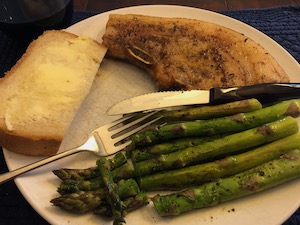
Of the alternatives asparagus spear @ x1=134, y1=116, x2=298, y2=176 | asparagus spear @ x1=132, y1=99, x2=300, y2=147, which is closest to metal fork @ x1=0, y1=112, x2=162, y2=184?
asparagus spear @ x1=132, y1=99, x2=300, y2=147

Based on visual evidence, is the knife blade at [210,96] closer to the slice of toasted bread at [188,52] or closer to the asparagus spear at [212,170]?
the slice of toasted bread at [188,52]

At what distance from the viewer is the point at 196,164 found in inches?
81.2

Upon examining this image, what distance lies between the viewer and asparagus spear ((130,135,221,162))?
210 centimetres

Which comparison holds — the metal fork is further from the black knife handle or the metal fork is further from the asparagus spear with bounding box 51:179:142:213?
the black knife handle

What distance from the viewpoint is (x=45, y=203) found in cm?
198

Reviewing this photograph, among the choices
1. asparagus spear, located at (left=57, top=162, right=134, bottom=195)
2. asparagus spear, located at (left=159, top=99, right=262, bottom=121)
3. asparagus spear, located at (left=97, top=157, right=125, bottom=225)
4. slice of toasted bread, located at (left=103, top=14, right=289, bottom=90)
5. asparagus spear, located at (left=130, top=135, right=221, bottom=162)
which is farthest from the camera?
slice of toasted bread, located at (left=103, top=14, right=289, bottom=90)

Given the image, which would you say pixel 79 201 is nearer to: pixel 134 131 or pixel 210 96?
pixel 134 131

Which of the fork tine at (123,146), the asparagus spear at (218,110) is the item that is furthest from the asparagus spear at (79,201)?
the asparagus spear at (218,110)

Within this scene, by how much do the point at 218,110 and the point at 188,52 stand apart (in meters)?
0.57

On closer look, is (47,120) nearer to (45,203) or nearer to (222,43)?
(45,203)

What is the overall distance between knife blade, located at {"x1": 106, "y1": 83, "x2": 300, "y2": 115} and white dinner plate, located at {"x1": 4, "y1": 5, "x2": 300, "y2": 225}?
0.24m

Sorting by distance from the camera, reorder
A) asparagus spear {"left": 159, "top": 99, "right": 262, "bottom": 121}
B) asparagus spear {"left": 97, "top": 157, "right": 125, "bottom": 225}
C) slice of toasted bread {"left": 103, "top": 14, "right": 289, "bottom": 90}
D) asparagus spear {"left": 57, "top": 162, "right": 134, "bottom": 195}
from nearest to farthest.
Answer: asparagus spear {"left": 97, "top": 157, "right": 125, "bottom": 225}, asparagus spear {"left": 57, "top": 162, "right": 134, "bottom": 195}, asparagus spear {"left": 159, "top": 99, "right": 262, "bottom": 121}, slice of toasted bread {"left": 103, "top": 14, "right": 289, "bottom": 90}

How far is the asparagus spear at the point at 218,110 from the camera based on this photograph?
87.0 inches

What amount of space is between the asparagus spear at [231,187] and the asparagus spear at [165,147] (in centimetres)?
26
